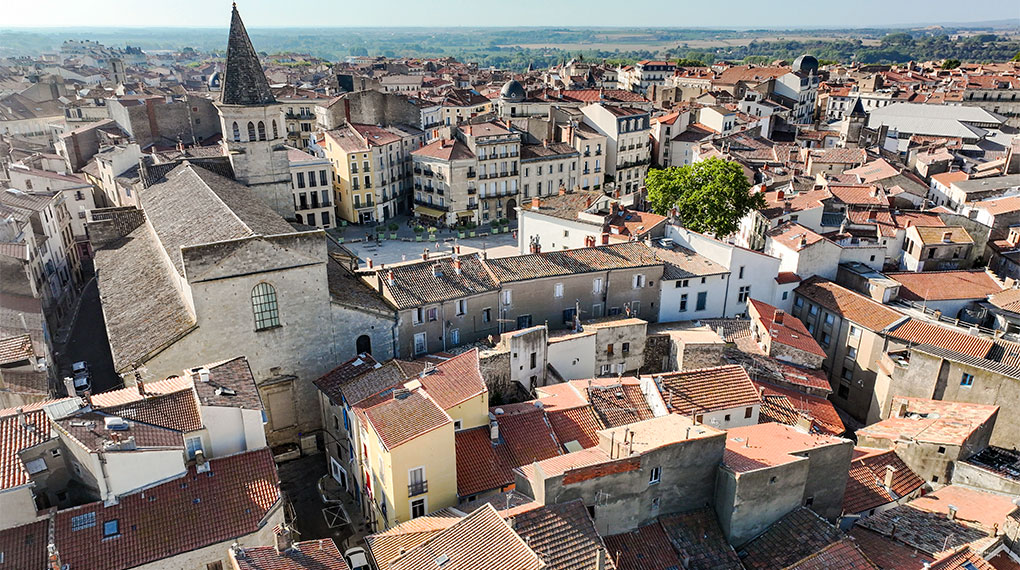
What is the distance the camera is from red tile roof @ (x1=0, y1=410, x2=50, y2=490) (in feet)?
71.7

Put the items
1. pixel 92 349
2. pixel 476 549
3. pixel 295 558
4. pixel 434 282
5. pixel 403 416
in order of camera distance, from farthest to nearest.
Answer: pixel 92 349, pixel 434 282, pixel 403 416, pixel 295 558, pixel 476 549

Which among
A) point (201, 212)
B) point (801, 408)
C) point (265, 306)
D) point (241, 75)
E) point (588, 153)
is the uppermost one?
point (241, 75)

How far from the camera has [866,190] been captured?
6003cm

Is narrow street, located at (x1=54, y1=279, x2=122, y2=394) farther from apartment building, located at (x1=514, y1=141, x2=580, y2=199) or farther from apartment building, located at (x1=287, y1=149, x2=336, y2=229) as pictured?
apartment building, located at (x1=514, y1=141, x2=580, y2=199)

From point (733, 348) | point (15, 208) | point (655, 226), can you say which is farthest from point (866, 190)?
point (15, 208)

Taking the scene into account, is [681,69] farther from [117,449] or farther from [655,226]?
[117,449]

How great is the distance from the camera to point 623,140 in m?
85.9

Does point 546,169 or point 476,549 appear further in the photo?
point 546,169

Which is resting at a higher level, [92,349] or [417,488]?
[417,488]

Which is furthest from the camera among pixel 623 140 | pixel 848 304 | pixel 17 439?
pixel 623 140

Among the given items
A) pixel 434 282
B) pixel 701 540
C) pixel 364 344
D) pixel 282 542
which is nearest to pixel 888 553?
pixel 701 540

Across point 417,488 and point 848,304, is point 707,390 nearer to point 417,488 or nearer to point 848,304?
point 417,488

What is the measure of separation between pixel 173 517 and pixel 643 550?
1671 centimetres

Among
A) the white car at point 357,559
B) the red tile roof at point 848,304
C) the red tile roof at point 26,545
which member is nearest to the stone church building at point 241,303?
the red tile roof at point 26,545
